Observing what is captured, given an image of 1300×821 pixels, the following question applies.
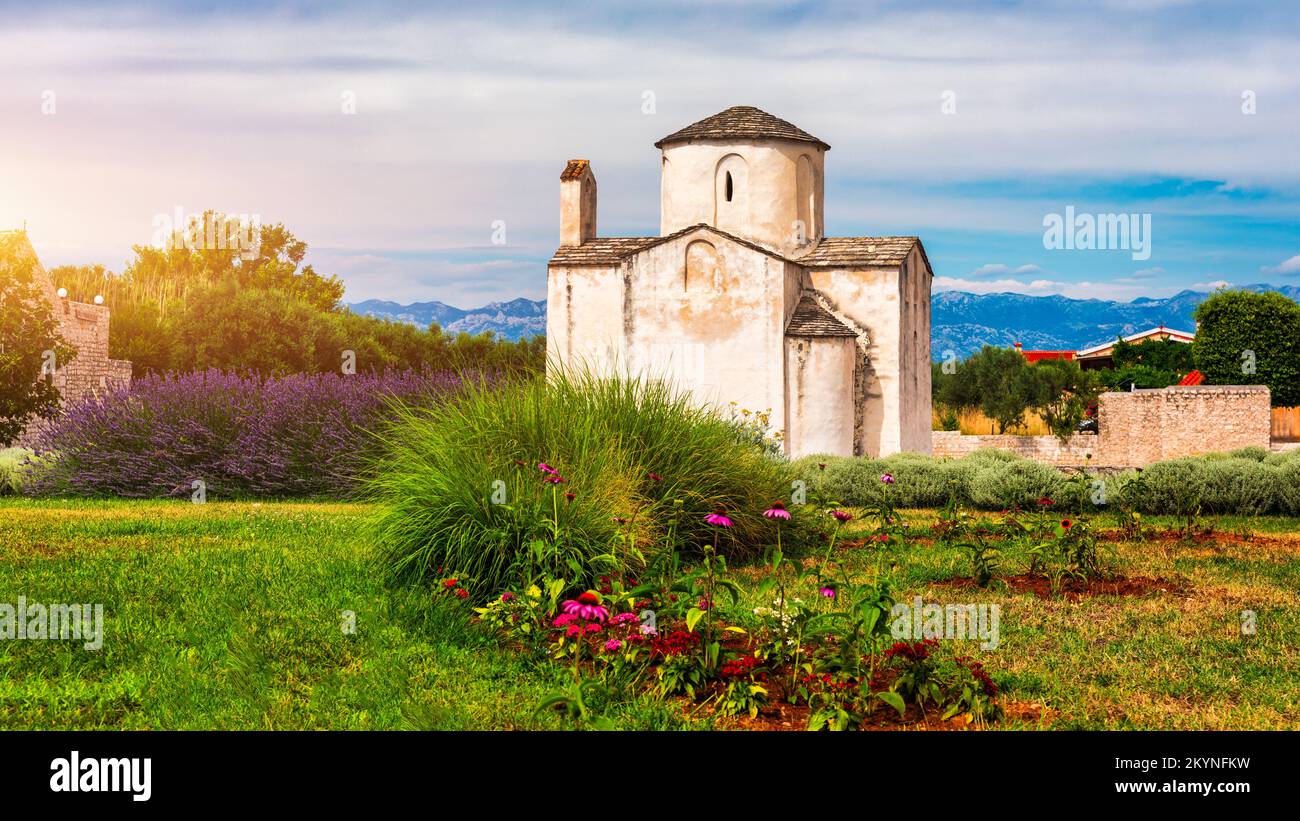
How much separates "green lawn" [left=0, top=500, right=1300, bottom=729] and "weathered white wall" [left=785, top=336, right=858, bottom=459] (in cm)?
1496

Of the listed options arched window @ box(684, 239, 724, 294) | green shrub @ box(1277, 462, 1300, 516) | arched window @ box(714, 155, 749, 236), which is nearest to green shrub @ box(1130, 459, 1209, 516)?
green shrub @ box(1277, 462, 1300, 516)

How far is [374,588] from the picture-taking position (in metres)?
8.64

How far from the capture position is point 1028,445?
3603 centimetres

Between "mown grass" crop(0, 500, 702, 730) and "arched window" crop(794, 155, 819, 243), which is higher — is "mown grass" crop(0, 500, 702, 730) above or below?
below

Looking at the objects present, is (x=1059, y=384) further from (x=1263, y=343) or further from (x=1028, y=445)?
(x=1028, y=445)

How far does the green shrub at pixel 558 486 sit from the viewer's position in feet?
27.4

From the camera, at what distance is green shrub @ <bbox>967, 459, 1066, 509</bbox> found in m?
16.4

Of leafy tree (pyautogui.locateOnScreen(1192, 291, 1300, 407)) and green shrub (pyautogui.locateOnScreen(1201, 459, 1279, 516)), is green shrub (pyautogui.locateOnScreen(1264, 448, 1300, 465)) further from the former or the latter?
leafy tree (pyautogui.locateOnScreen(1192, 291, 1300, 407))

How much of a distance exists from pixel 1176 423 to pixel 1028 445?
5609 millimetres

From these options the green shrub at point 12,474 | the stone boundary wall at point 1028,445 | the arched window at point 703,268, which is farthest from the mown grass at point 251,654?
the stone boundary wall at point 1028,445

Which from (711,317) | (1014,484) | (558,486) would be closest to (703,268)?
(711,317)

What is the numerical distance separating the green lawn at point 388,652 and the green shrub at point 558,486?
62cm

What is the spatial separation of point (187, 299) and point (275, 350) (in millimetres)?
4008

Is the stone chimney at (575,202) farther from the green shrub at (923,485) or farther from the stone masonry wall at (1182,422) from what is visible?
the stone masonry wall at (1182,422)
